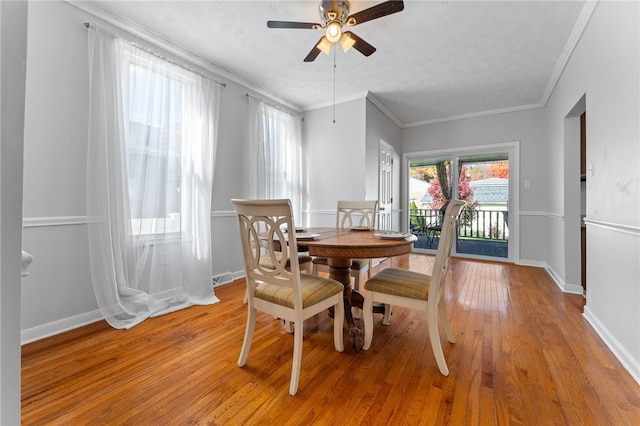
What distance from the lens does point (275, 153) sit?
12.8ft

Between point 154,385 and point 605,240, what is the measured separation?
3103 mm

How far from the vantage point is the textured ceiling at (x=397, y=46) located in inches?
87.3

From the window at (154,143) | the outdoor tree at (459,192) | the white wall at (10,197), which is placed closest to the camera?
the white wall at (10,197)

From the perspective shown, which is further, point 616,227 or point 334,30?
point 334,30

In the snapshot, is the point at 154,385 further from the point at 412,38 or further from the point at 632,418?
the point at 412,38

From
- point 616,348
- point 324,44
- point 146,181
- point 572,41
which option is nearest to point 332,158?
point 324,44

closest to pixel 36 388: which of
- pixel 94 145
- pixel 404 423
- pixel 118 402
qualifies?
pixel 118 402

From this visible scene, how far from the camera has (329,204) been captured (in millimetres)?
4309

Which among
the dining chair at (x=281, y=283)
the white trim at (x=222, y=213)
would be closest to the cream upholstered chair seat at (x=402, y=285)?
the dining chair at (x=281, y=283)

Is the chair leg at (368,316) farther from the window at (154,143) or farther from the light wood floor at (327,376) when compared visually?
the window at (154,143)

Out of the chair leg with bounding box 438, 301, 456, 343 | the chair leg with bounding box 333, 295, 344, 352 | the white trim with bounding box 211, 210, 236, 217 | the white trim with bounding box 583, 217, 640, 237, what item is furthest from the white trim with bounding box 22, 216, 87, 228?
the white trim with bounding box 583, 217, 640, 237

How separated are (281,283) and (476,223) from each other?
4.73m

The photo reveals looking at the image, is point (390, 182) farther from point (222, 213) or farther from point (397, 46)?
point (222, 213)

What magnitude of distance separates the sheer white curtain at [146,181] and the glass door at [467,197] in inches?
160
